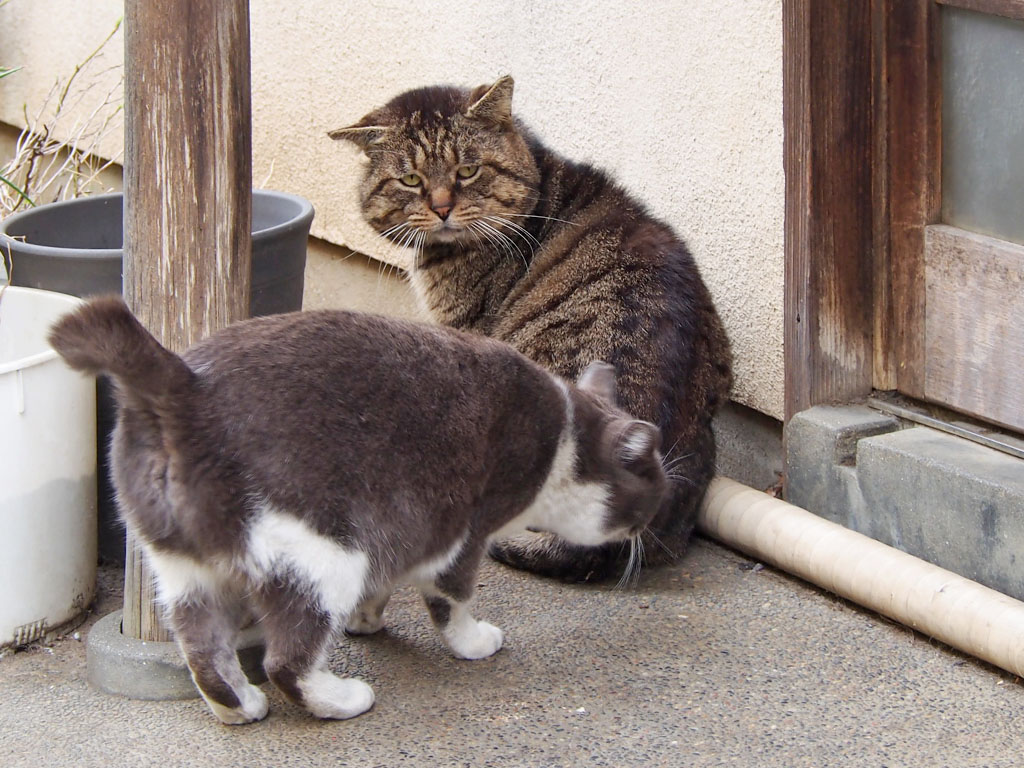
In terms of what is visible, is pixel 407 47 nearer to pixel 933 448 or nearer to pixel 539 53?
pixel 539 53

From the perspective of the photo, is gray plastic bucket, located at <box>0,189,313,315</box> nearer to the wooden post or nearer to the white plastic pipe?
the wooden post

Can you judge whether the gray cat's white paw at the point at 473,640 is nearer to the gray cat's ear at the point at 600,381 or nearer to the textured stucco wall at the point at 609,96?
the gray cat's ear at the point at 600,381

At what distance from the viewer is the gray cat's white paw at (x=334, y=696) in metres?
2.44

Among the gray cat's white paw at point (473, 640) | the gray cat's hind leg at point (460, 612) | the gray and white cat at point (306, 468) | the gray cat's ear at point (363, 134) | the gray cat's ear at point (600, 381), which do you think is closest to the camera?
the gray and white cat at point (306, 468)

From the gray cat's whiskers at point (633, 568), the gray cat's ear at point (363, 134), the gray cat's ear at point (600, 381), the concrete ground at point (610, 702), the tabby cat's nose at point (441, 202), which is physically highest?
the gray cat's ear at point (363, 134)

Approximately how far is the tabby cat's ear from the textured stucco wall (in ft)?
2.68

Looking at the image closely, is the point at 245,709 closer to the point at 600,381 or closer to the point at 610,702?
the point at 610,702

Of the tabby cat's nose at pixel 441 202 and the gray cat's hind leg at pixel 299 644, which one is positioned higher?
the tabby cat's nose at pixel 441 202

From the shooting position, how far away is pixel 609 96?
3971mm

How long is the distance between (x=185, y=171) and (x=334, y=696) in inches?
44.5

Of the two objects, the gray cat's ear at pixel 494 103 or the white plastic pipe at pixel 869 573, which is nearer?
the white plastic pipe at pixel 869 573

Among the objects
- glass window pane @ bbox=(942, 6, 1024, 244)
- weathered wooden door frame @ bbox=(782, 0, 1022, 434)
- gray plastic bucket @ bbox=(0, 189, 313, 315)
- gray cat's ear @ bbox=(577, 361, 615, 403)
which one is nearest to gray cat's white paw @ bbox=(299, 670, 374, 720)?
gray cat's ear @ bbox=(577, 361, 615, 403)

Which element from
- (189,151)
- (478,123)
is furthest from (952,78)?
(189,151)

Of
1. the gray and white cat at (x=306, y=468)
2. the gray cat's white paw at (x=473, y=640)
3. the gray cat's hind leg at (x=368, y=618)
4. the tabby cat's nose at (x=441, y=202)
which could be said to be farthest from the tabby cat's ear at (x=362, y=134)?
A: the gray cat's white paw at (x=473, y=640)
